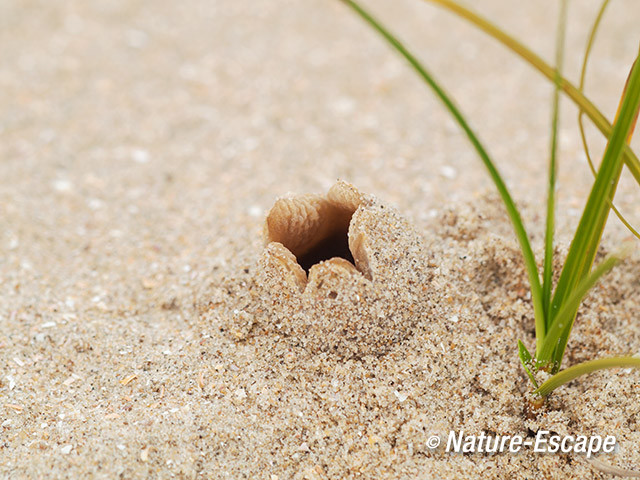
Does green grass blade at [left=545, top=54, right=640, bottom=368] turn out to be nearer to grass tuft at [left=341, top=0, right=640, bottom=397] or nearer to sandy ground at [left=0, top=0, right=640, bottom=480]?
grass tuft at [left=341, top=0, right=640, bottom=397]

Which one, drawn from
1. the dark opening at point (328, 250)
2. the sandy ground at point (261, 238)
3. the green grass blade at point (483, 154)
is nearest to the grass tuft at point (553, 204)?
the green grass blade at point (483, 154)

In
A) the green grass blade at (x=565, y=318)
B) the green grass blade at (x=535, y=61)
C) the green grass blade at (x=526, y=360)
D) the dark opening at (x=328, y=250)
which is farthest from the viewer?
the dark opening at (x=328, y=250)

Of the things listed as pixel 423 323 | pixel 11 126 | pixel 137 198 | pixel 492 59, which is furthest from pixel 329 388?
pixel 492 59

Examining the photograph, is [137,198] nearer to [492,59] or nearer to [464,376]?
[464,376]

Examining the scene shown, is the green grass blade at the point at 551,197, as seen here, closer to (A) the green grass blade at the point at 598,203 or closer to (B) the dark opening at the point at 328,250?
(A) the green grass blade at the point at 598,203

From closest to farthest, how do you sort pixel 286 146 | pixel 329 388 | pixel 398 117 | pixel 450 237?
pixel 329 388
pixel 450 237
pixel 286 146
pixel 398 117

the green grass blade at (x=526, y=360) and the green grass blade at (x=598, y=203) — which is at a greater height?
the green grass blade at (x=598, y=203)
